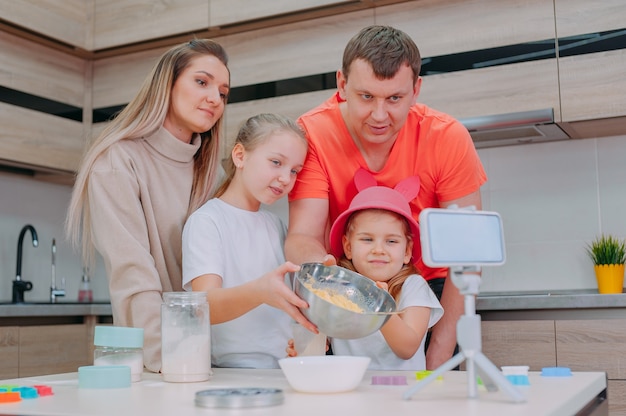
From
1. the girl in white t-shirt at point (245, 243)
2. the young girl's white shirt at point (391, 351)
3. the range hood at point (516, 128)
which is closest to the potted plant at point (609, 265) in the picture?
the range hood at point (516, 128)

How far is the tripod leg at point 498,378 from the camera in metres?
0.84

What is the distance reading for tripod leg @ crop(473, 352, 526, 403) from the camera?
2.77ft

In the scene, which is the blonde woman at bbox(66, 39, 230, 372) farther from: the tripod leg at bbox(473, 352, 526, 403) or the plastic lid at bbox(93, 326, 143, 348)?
the tripod leg at bbox(473, 352, 526, 403)

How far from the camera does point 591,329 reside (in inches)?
90.0

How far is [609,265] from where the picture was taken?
2605 mm

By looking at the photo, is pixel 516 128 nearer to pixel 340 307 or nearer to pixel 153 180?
pixel 153 180

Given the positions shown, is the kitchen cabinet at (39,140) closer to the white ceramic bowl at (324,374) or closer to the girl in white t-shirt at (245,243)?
the girl in white t-shirt at (245,243)

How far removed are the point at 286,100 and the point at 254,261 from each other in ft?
5.15

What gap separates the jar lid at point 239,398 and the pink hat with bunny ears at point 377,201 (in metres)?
0.79

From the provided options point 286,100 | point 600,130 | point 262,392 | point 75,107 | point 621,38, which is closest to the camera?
point 262,392

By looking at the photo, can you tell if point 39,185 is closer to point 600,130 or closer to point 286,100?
point 286,100

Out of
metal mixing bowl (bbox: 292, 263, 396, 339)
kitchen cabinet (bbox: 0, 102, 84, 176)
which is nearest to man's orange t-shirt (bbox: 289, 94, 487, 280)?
metal mixing bowl (bbox: 292, 263, 396, 339)

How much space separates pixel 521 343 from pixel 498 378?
62.4 inches

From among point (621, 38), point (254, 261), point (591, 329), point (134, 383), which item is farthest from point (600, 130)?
point (134, 383)
